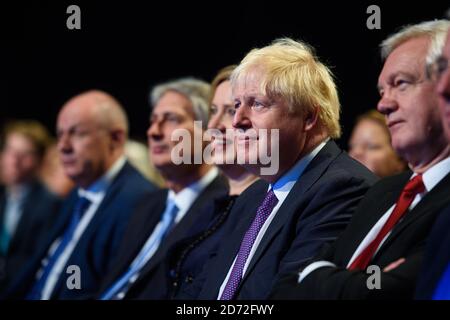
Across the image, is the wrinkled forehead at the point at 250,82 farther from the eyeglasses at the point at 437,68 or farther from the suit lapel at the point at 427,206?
the suit lapel at the point at 427,206

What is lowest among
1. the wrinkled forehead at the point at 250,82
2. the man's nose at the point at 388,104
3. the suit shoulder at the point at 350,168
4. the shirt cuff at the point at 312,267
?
the shirt cuff at the point at 312,267

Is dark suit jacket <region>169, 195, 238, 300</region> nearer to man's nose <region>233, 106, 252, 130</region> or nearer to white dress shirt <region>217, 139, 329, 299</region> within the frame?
white dress shirt <region>217, 139, 329, 299</region>

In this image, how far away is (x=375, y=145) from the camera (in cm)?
429

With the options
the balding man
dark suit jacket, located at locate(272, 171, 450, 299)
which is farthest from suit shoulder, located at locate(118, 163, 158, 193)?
dark suit jacket, located at locate(272, 171, 450, 299)

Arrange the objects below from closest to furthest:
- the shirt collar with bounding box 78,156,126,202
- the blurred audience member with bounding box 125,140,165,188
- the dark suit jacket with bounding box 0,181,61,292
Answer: the shirt collar with bounding box 78,156,126,202 → the dark suit jacket with bounding box 0,181,61,292 → the blurred audience member with bounding box 125,140,165,188

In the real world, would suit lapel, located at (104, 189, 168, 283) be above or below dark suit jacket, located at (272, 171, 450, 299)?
below

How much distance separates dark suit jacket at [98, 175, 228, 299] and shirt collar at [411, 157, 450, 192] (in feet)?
4.35

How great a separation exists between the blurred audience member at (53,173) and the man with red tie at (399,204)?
14.7 ft

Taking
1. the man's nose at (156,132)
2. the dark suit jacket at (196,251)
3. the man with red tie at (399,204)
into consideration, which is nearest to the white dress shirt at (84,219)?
the man's nose at (156,132)

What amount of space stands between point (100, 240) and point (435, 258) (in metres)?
2.55

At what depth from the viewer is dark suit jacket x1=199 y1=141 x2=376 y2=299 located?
255 centimetres

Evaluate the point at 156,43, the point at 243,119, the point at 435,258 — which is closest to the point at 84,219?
the point at 156,43

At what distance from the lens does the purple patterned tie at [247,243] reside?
2.73 meters
